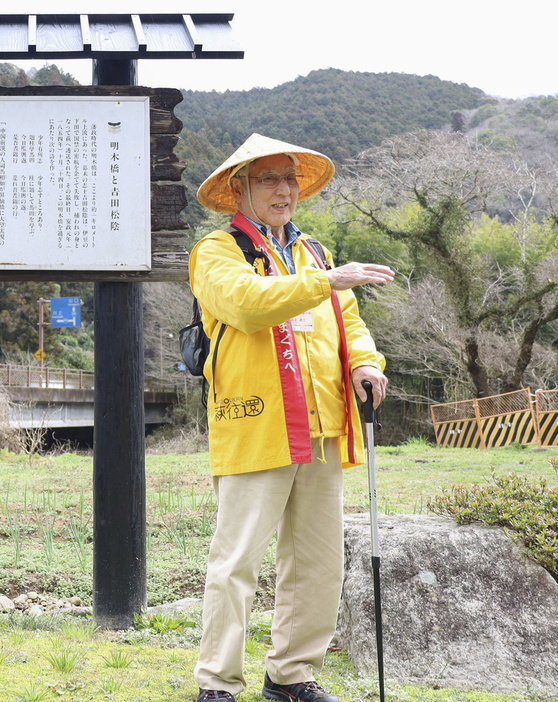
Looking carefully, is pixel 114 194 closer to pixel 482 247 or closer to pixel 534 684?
pixel 534 684

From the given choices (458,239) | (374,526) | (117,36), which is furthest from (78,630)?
(458,239)

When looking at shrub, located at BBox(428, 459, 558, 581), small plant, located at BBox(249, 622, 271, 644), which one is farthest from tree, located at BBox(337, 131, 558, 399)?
small plant, located at BBox(249, 622, 271, 644)

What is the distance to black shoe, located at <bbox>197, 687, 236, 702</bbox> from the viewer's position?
215 cm

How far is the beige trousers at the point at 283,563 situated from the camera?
2.21 m

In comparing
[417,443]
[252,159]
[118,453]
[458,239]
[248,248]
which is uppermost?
[458,239]

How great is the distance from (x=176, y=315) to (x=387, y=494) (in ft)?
64.0

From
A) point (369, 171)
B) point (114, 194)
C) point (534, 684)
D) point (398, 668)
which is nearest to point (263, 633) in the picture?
point (398, 668)

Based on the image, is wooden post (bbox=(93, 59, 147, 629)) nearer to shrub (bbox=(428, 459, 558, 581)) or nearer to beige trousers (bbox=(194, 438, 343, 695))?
beige trousers (bbox=(194, 438, 343, 695))

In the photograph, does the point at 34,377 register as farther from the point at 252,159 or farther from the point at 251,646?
the point at 252,159

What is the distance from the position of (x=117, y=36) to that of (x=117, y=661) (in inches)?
115

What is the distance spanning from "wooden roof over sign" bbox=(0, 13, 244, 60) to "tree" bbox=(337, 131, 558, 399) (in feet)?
46.6

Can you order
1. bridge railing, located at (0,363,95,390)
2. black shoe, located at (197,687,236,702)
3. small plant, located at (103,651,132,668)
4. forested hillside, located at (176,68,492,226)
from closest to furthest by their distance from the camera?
black shoe, located at (197,687,236,702) < small plant, located at (103,651,132,668) < bridge railing, located at (0,363,95,390) < forested hillside, located at (176,68,492,226)

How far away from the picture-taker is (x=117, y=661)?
267 cm

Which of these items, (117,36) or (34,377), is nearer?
(117,36)
